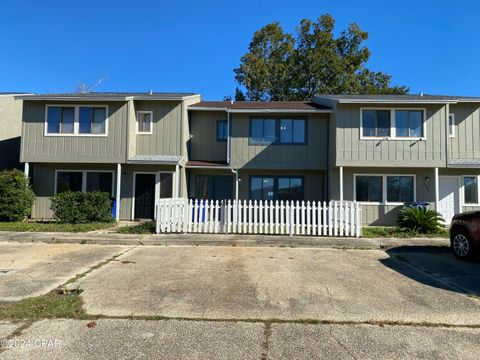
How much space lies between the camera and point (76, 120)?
17.1 m

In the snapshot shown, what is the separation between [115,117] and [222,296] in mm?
13089

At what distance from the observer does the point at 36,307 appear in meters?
5.25

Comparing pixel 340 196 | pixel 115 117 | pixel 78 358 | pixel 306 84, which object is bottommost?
pixel 78 358

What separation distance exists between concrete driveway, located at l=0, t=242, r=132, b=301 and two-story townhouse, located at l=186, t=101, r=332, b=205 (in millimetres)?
8396

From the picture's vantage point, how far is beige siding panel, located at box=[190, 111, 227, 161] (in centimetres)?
1894

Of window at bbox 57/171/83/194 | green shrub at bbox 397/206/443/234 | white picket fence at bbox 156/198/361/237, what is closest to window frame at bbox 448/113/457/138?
green shrub at bbox 397/206/443/234

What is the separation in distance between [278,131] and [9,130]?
14.9m

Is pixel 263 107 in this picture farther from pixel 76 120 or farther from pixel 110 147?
pixel 76 120

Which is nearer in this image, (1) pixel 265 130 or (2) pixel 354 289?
(2) pixel 354 289

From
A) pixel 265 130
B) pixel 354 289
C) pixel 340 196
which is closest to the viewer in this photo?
pixel 354 289

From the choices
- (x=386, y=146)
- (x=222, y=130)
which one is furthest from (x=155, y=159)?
(x=386, y=146)

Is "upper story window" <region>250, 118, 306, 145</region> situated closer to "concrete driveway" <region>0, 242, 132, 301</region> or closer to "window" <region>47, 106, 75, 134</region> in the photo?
"window" <region>47, 106, 75, 134</region>

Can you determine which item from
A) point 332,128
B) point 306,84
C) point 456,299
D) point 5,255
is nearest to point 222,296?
point 456,299

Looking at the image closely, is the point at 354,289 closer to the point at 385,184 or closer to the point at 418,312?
the point at 418,312
